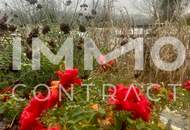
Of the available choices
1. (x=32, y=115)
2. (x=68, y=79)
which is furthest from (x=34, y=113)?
(x=68, y=79)

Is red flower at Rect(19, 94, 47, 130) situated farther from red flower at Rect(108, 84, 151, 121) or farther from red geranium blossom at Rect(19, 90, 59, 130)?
red flower at Rect(108, 84, 151, 121)

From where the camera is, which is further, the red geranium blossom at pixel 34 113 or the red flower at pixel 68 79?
the red flower at pixel 68 79

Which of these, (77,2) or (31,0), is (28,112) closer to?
(31,0)

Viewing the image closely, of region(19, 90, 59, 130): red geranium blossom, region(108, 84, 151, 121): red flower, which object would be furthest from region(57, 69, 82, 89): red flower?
region(108, 84, 151, 121): red flower

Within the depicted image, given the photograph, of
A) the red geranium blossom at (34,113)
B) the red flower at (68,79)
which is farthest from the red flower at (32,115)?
the red flower at (68,79)

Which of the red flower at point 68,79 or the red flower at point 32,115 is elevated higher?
the red flower at point 68,79

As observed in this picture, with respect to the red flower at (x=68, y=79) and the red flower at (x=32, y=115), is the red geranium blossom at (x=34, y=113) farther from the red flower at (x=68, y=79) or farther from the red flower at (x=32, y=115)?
the red flower at (x=68, y=79)

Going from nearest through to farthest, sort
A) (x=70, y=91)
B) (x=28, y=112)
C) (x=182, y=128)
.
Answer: (x=28, y=112) < (x=70, y=91) < (x=182, y=128)

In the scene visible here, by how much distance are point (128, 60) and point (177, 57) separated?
0.72 metres

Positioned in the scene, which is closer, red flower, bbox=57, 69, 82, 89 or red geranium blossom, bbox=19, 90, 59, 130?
red geranium blossom, bbox=19, 90, 59, 130

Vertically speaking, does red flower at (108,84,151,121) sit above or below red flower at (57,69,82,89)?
below

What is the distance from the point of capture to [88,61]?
5180 millimetres

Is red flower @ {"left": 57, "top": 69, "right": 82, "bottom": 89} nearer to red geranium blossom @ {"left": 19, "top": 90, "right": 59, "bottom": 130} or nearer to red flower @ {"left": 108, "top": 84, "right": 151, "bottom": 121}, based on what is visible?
red geranium blossom @ {"left": 19, "top": 90, "right": 59, "bottom": 130}

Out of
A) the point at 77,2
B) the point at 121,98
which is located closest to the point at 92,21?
the point at 77,2
